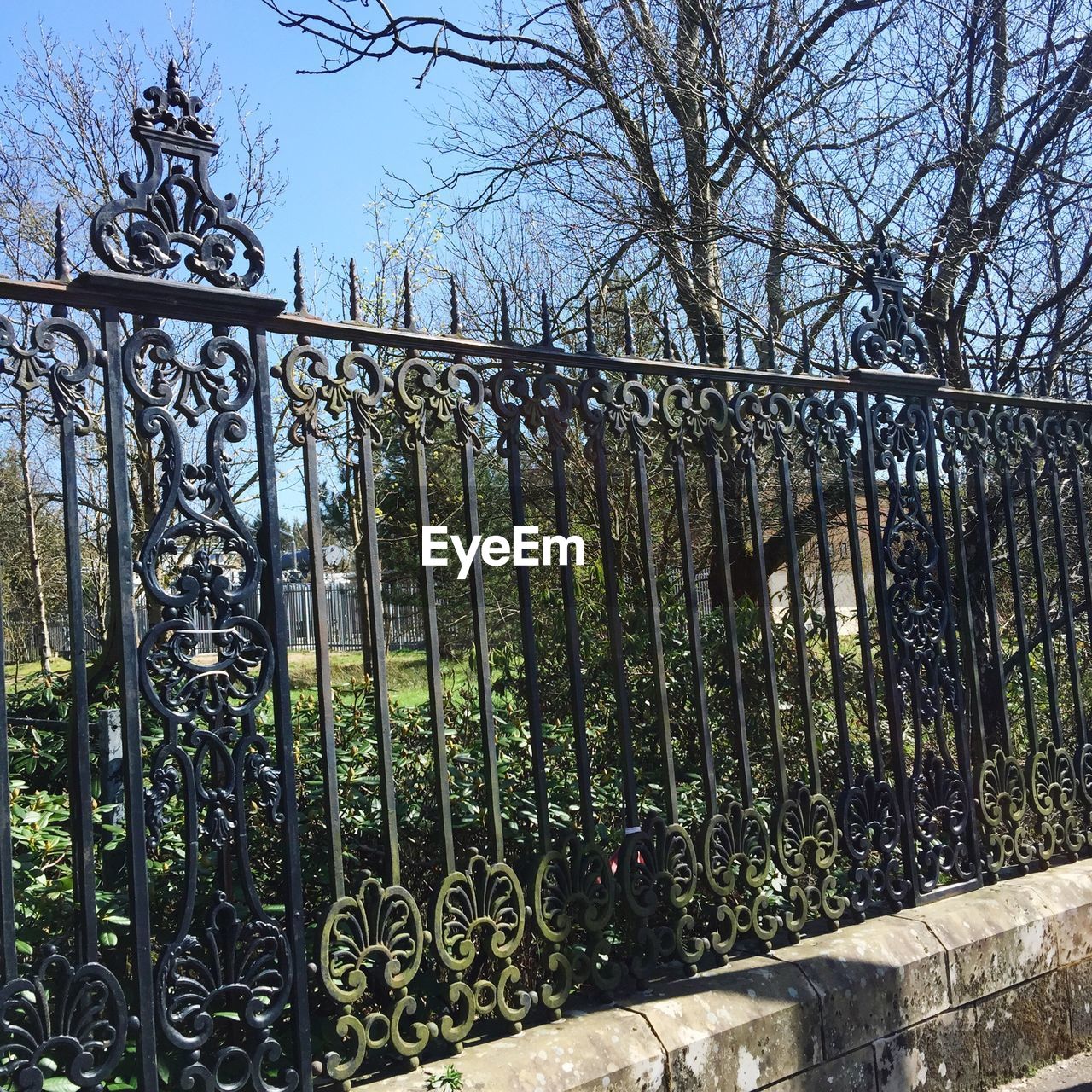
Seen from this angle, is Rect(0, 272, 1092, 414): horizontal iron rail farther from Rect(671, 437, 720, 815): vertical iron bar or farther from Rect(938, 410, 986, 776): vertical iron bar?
Rect(938, 410, 986, 776): vertical iron bar

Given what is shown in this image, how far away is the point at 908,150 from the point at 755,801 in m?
A: 4.21

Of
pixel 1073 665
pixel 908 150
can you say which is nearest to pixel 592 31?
pixel 908 150

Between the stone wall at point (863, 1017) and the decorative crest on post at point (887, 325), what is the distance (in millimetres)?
2067

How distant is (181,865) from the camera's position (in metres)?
3.22

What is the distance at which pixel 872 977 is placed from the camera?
339cm

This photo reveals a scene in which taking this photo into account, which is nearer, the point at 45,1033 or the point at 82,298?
the point at 45,1033

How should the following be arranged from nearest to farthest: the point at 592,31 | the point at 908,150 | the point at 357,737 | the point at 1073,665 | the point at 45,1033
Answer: the point at 45,1033 → the point at 357,737 → the point at 1073,665 → the point at 908,150 → the point at 592,31

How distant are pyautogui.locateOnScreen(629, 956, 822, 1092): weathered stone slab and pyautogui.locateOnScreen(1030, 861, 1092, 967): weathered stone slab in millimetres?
1412

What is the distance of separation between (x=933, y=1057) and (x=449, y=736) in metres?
2.06

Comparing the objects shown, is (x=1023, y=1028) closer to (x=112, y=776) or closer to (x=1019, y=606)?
(x=1019, y=606)

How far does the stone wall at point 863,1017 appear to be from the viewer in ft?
9.07

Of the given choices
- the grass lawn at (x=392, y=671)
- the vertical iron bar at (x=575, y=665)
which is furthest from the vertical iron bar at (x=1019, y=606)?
the grass lawn at (x=392, y=671)

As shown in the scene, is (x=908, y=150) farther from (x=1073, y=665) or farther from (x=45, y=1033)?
(x=45, y=1033)

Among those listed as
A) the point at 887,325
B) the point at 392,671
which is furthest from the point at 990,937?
the point at 392,671
